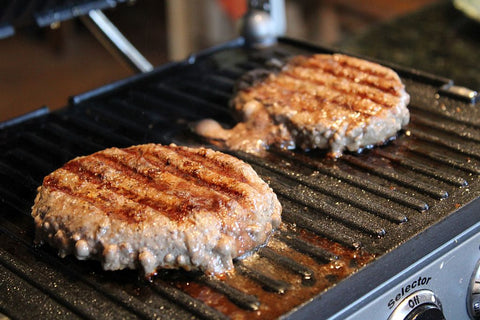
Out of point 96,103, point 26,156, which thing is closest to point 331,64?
point 96,103

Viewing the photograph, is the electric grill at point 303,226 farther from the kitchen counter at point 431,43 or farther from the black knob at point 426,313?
the kitchen counter at point 431,43

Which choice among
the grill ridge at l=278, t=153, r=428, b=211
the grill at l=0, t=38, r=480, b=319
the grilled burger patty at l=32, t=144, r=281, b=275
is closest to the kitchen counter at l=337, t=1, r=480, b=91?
the grill at l=0, t=38, r=480, b=319

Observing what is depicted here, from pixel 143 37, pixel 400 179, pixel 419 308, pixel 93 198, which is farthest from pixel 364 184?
pixel 143 37

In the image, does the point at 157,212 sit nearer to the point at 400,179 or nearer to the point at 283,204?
the point at 283,204

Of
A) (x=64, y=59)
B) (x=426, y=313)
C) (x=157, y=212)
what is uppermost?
(x=157, y=212)

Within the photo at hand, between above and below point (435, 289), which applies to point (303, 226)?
above

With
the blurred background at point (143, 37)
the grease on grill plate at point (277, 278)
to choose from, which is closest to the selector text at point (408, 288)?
the grease on grill plate at point (277, 278)

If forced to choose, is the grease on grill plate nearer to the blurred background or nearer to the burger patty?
the burger patty
